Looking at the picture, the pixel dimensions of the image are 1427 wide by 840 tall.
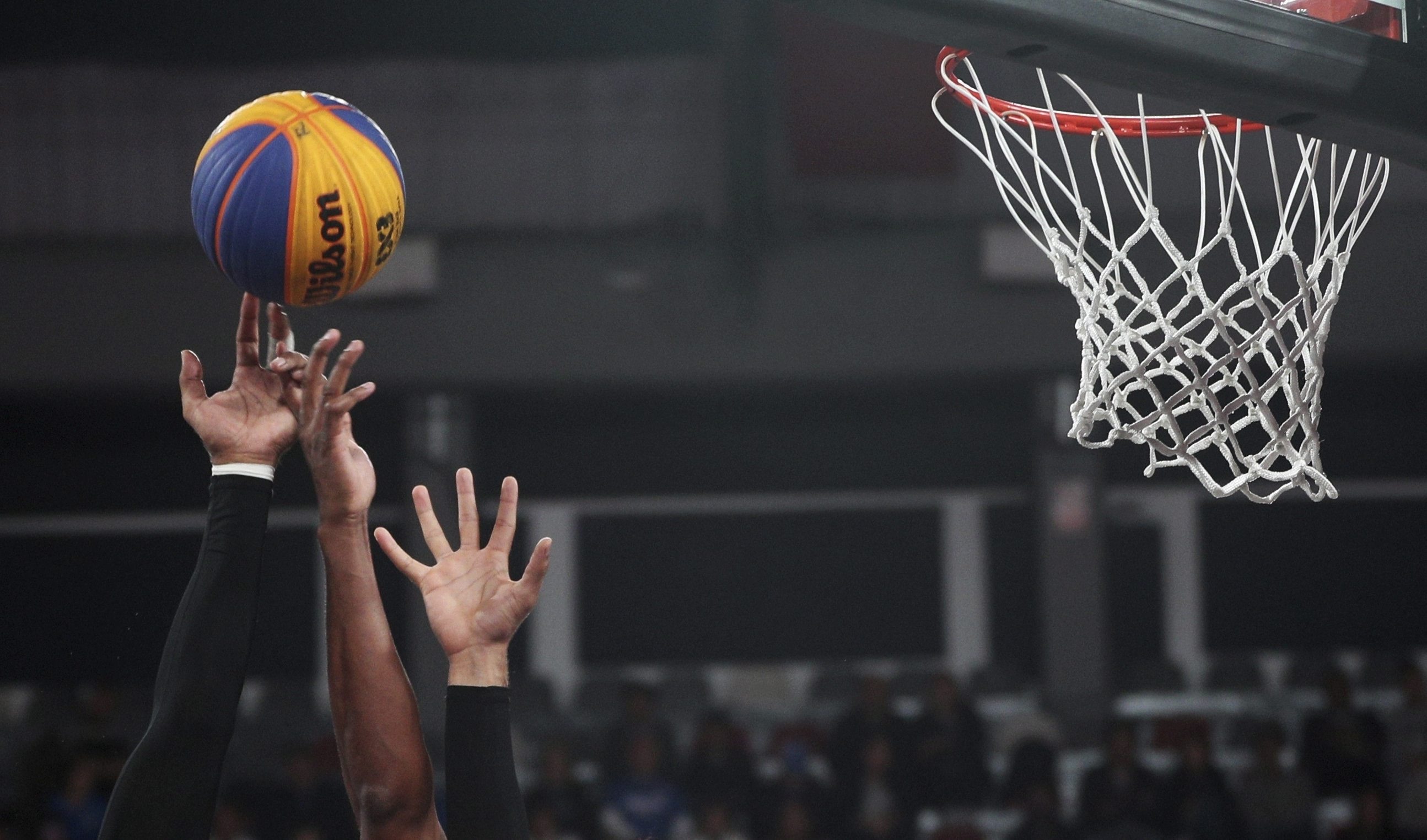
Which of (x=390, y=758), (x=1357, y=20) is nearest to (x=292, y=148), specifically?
(x=390, y=758)

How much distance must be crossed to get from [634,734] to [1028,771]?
5.57 feet

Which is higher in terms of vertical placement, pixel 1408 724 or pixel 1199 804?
pixel 1408 724

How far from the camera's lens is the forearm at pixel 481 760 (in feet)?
3.95

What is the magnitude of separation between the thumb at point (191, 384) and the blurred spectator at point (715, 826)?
4.54 m

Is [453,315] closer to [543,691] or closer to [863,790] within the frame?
Result: [543,691]

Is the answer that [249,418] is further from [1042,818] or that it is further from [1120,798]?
[1120,798]

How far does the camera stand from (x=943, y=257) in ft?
21.8

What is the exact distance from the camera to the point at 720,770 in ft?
19.6

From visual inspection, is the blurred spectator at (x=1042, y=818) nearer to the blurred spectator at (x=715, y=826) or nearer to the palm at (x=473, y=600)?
the blurred spectator at (x=715, y=826)

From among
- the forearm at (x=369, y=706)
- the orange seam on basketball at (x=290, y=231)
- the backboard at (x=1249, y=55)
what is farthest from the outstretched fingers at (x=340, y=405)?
the backboard at (x=1249, y=55)

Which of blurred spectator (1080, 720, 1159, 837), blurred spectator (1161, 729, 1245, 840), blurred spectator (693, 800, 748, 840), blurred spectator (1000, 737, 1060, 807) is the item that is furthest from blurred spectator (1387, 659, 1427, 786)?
blurred spectator (693, 800, 748, 840)

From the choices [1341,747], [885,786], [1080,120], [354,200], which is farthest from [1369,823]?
[354,200]

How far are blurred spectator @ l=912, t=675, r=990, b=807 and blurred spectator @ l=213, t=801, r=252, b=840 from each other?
110 inches

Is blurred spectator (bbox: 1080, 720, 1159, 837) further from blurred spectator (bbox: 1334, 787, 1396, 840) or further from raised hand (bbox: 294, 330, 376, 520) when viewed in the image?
raised hand (bbox: 294, 330, 376, 520)
